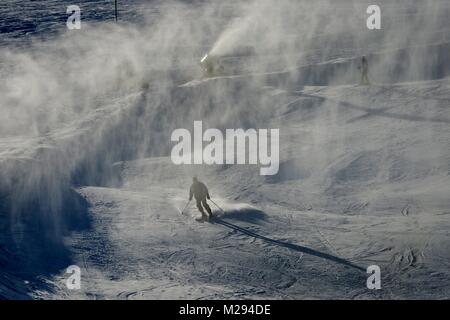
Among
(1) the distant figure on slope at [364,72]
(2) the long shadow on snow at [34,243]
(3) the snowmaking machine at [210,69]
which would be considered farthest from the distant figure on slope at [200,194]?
(3) the snowmaking machine at [210,69]

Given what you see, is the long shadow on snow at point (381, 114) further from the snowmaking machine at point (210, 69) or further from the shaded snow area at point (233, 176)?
the snowmaking machine at point (210, 69)

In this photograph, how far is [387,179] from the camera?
17.2 m

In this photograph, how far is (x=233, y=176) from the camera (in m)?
18.4

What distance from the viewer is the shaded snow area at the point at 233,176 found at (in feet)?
41.1

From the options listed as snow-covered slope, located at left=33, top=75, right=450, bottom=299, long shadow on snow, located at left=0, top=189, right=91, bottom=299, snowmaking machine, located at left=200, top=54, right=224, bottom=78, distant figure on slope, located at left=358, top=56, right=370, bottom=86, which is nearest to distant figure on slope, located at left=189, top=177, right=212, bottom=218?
snow-covered slope, located at left=33, top=75, right=450, bottom=299

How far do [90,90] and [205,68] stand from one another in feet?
16.8

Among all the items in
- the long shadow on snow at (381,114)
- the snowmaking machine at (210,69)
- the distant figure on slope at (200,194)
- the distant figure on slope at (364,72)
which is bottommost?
the distant figure on slope at (200,194)

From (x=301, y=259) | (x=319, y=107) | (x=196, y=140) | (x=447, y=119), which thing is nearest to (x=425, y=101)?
(x=447, y=119)

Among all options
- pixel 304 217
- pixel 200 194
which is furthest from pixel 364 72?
pixel 200 194

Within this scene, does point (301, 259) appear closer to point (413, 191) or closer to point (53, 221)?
point (413, 191)

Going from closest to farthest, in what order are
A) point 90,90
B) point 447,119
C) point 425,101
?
point 447,119 → point 425,101 → point 90,90

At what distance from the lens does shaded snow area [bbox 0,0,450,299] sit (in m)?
12.5

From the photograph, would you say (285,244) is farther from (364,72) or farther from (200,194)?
(364,72)

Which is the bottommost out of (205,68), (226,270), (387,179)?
(226,270)
